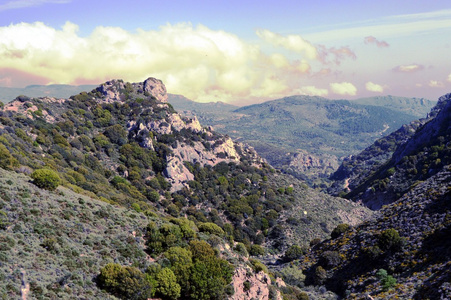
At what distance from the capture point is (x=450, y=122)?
10038 cm

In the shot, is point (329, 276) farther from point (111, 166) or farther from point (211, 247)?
point (111, 166)

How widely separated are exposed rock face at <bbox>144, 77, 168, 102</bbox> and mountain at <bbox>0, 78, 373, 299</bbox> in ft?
1.57

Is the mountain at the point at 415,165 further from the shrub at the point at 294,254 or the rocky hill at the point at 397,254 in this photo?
the shrub at the point at 294,254

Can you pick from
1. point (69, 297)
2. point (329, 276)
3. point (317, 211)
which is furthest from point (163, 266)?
point (317, 211)

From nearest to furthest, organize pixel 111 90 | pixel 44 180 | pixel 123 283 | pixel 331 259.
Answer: pixel 123 283 → pixel 44 180 → pixel 331 259 → pixel 111 90

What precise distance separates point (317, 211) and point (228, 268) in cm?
5646

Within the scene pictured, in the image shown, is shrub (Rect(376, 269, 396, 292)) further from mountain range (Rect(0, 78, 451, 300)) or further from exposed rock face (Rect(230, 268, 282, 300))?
exposed rock face (Rect(230, 268, 282, 300))

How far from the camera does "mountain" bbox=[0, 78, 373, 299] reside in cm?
2427

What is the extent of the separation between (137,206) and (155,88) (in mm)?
80196

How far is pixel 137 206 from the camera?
164 feet

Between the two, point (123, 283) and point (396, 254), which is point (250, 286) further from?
point (396, 254)

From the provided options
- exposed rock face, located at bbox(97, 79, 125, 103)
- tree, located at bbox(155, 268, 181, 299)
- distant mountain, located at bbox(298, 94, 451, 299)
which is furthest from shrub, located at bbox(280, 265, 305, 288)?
exposed rock face, located at bbox(97, 79, 125, 103)

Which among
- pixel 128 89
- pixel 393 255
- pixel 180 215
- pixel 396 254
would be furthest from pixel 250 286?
pixel 128 89

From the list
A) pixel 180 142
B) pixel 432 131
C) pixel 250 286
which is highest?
pixel 432 131
